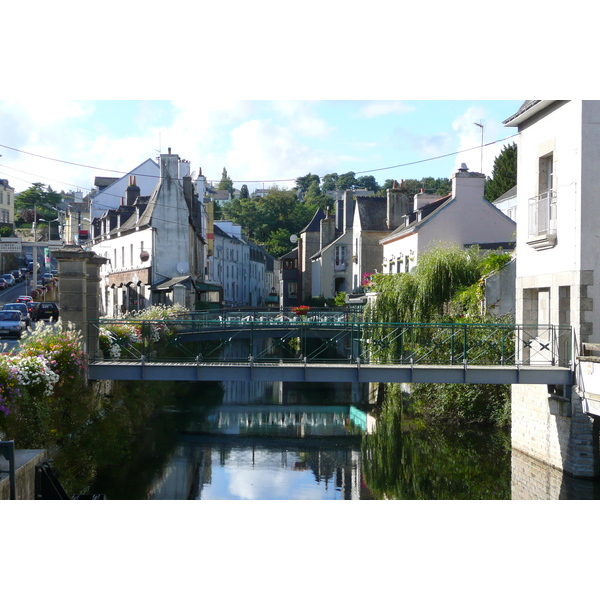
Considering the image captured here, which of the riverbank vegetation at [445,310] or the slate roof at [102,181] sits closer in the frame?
the riverbank vegetation at [445,310]

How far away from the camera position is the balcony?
654 inches

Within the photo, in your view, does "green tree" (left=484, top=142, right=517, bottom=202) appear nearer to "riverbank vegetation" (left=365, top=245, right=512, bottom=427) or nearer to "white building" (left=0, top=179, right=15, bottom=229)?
"riverbank vegetation" (left=365, top=245, right=512, bottom=427)

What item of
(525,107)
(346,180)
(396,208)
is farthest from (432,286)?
(346,180)

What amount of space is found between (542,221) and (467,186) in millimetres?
16625

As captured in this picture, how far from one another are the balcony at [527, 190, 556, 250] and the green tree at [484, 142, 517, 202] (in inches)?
1523

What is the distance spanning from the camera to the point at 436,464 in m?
18.8

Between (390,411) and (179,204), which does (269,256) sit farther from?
(390,411)

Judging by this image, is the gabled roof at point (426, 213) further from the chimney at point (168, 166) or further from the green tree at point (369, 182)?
the green tree at point (369, 182)

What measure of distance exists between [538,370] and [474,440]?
5792 mm

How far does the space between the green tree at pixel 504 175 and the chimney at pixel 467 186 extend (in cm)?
2227

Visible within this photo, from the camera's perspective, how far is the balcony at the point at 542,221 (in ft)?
54.5

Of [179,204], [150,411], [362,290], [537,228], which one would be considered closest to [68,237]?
[179,204]

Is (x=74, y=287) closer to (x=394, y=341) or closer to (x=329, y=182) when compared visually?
(x=394, y=341)

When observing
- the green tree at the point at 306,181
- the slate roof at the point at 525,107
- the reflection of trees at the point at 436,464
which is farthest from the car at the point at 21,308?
the green tree at the point at 306,181
